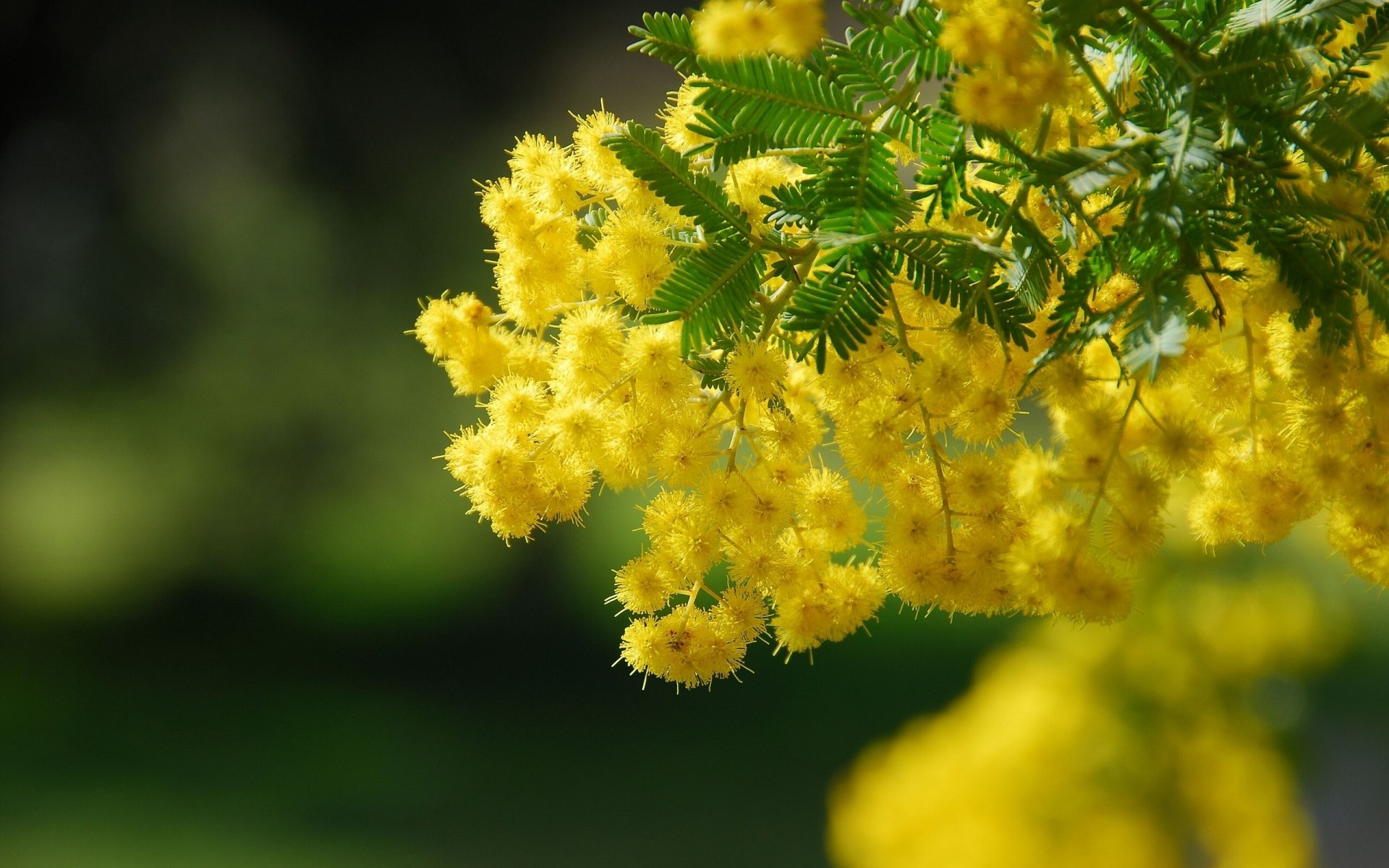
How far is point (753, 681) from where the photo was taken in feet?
10.1

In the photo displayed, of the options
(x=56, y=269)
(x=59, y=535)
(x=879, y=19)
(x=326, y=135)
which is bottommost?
(x=879, y=19)

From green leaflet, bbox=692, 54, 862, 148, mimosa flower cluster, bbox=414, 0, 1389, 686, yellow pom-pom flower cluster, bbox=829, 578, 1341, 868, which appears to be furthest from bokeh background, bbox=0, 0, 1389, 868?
green leaflet, bbox=692, 54, 862, 148

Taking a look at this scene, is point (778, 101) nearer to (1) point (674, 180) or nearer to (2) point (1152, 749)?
(1) point (674, 180)

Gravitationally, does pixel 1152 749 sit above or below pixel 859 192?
above

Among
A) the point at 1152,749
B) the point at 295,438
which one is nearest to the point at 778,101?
the point at 1152,749

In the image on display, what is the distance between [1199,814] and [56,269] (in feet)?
11.2

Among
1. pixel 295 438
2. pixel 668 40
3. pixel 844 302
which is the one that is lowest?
pixel 844 302

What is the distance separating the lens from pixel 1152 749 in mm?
1119

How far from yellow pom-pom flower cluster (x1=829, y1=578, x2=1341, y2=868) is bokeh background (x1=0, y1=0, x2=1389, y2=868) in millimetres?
1695

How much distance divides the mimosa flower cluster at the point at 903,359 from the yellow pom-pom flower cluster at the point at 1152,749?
2.08ft

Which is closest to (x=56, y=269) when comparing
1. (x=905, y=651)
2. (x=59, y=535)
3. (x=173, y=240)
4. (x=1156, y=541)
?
(x=173, y=240)

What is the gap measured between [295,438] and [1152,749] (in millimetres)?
2712

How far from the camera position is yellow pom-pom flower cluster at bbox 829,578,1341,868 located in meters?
1.10

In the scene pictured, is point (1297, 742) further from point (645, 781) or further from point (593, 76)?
point (593, 76)
